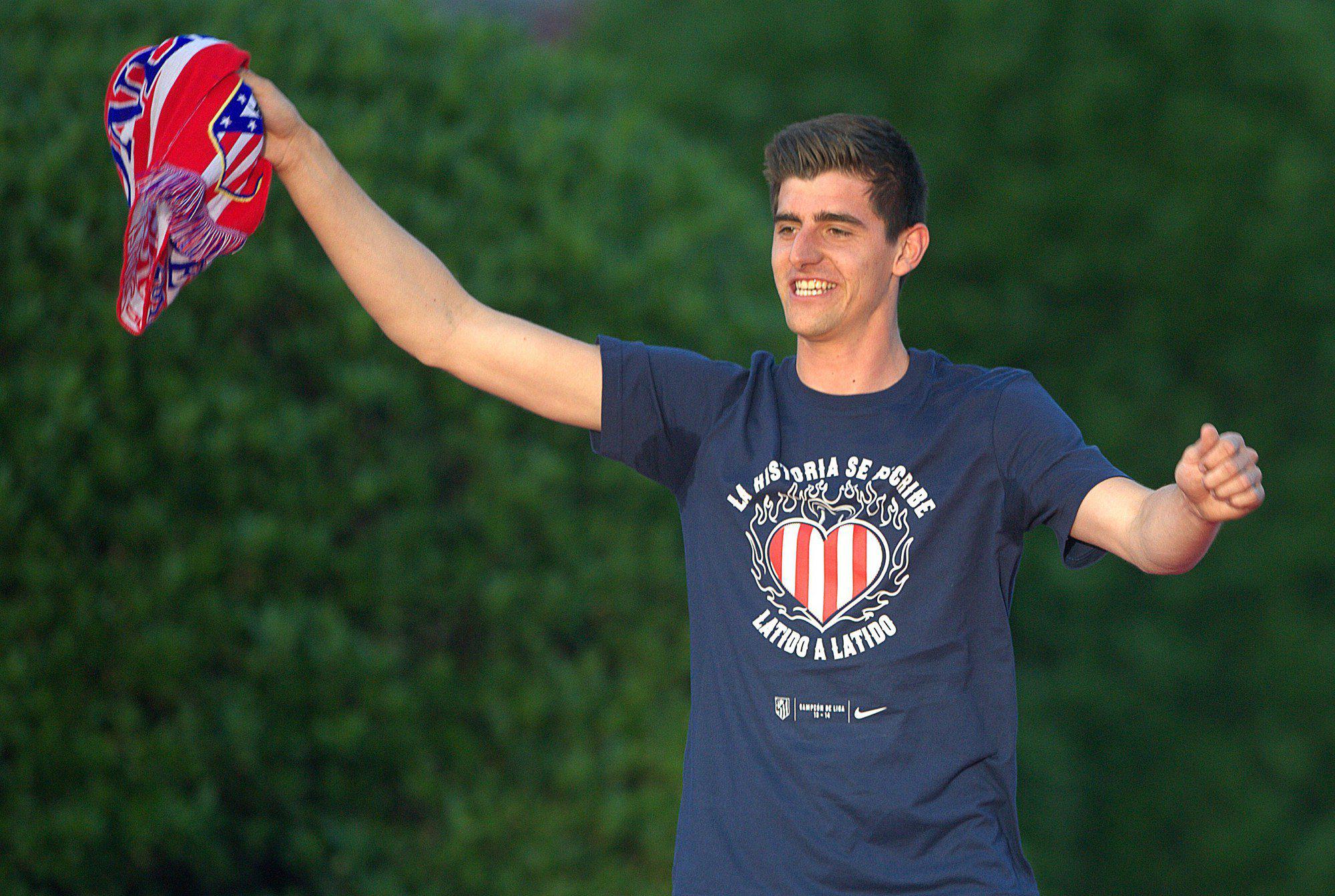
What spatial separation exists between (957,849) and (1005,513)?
0.61 m

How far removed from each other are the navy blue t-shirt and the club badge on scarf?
1085 mm

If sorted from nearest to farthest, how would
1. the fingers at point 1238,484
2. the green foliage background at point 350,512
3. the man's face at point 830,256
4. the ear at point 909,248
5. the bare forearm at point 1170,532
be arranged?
the fingers at point 1238,484, the bare forearm at point 1170,532, the man's face at point 830,256, the ear at point 909,248, the green foliage background at point 350,512

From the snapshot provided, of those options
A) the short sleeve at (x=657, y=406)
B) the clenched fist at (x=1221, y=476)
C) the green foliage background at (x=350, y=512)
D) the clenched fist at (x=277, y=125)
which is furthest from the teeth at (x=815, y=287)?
the green foliage background at (x=350, y=512)

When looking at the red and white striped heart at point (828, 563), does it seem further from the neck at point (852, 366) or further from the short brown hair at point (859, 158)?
the short brown hair at point (859, 158)

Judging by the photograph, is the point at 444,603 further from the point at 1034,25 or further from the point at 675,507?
the point at 1034,25

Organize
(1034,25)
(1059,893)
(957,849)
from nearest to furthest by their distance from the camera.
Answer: (957,849)
(1059,893)
(1034,25)

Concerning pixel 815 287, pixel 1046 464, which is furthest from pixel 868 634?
pixel 815 287

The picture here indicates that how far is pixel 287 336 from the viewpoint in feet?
15.2

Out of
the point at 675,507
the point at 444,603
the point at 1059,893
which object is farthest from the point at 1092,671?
the point at 444,603

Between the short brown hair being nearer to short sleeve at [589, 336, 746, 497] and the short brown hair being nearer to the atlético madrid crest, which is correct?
short sleeve at [589, 336, 746, 497]

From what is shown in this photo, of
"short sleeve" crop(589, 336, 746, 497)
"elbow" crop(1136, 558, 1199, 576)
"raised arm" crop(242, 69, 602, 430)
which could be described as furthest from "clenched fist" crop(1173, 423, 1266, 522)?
"raised arm" crop(242, 69, 602, 430)

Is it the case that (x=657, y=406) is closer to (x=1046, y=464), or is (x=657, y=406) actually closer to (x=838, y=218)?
(x=838, y=218)

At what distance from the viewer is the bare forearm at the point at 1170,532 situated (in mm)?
2539

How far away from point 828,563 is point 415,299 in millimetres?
954
